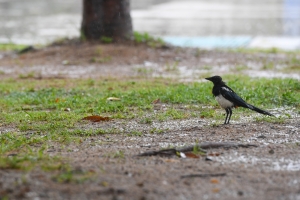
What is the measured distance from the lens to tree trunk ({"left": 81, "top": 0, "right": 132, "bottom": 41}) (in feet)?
49.0

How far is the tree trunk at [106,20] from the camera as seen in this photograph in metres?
14.9

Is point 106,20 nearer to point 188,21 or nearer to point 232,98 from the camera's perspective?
point 188,21

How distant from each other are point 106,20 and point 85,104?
6190 millimetres

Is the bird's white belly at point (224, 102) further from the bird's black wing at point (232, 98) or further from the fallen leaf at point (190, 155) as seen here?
the fallen leaf at point (190, 155)

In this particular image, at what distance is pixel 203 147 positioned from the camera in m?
6.21

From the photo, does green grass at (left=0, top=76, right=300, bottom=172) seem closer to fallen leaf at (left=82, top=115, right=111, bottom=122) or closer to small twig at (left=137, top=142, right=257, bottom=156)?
fallen leaf at (left=82, top=115, right=111, bottom=122)

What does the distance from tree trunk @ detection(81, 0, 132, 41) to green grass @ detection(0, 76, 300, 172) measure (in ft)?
11.2

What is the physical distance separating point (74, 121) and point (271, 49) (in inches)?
372

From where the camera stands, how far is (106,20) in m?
15.1

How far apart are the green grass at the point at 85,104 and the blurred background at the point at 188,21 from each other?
601cm

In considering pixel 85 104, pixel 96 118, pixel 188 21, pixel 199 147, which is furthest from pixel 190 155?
pixel 188 21

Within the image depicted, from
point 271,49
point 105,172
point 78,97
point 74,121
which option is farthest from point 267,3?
point 105,172

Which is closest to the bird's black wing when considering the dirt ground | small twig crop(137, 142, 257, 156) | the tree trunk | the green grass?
the dirt ground

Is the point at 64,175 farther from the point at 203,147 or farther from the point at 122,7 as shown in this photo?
the point at 122,7
